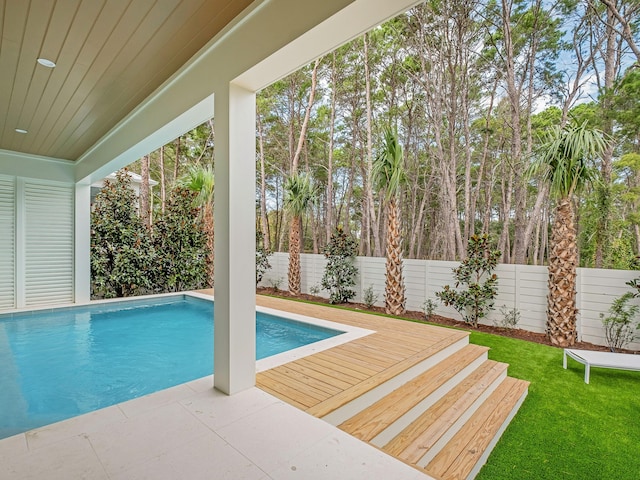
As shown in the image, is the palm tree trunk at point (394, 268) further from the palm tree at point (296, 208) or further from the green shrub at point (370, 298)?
the palm tree at point (296, 208)

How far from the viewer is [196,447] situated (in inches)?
79.0

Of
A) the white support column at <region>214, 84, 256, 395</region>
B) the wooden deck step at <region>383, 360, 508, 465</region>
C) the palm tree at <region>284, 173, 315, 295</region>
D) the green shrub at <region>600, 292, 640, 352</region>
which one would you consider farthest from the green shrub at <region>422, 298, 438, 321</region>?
the white support column at <region>214, 84, 256, 395</region>

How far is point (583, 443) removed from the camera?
2.74 metres

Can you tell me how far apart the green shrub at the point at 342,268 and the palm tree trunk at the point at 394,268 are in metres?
1.25

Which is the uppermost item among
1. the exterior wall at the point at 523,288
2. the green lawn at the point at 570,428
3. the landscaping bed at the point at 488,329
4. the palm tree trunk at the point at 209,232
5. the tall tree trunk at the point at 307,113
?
the tall tree trunk at the point at 307,113

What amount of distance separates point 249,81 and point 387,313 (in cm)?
581

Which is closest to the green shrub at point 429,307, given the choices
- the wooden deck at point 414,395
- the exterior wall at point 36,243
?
the wooden deck at point 414,395

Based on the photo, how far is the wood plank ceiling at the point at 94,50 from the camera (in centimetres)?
230

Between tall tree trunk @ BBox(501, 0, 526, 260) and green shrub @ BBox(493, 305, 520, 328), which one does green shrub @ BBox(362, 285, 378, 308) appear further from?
tall tree trunk @ BBox(501, 0, 526, 260)

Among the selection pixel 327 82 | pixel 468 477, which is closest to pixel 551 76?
pixel 327 82

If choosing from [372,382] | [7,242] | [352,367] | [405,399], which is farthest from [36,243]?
[405,399]

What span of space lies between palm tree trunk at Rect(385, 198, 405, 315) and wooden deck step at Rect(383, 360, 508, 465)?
3315 mm

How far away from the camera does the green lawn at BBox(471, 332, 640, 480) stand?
2.43m

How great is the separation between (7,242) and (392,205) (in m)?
7.72
